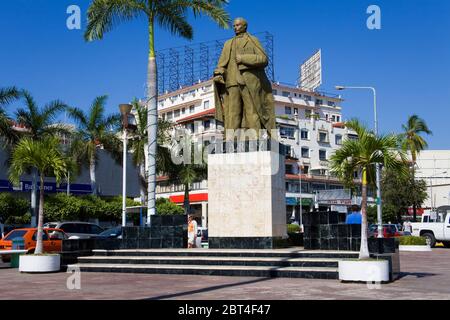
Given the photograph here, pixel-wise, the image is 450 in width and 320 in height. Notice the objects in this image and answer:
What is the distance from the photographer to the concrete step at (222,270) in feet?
40.3

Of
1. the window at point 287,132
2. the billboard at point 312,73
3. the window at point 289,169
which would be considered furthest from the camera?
the billboard at point 312,73

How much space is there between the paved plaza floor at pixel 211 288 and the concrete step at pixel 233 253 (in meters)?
1.50

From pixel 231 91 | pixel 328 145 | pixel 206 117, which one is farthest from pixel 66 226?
pixel 328 145

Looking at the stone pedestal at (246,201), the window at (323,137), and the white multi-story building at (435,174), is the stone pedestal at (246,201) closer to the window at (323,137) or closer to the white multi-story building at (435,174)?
the window at (323,137)

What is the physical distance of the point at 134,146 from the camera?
3956 cm

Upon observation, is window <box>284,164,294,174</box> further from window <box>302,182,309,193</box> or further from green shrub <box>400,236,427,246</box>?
green shrub <box>400,236,427,246</box>

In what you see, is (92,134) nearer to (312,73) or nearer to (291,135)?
(291,135)

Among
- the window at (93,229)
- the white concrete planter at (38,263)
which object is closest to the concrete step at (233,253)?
the white concrete planter at (38,263)

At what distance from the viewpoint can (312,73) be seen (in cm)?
8938

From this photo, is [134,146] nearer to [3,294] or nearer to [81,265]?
[81,265]

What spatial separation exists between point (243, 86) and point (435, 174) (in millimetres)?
67946

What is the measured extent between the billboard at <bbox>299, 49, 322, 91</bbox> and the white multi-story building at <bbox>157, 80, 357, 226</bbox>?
18.1 ft

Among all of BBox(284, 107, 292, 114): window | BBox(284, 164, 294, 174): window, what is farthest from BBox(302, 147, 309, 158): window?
BBox(284, 107, 292, 114): window

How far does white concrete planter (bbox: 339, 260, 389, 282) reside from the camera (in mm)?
11172
